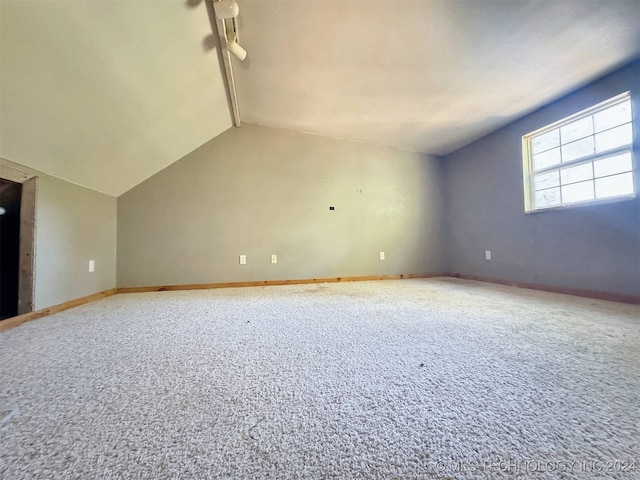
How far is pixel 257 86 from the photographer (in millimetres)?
2277

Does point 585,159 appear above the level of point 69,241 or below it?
above

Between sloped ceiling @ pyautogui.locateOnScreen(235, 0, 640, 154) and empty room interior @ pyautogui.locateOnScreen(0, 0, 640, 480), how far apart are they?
0.02 metres

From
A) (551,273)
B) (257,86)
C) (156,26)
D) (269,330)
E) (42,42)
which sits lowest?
(269,330)

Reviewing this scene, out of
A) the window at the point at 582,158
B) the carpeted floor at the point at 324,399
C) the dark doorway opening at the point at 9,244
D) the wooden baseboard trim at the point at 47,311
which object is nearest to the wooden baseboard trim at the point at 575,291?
the carpeted floor at the point at 324,399

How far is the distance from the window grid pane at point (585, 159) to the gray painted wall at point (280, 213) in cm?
122

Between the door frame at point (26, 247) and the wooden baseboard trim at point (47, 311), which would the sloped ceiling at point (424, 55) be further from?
the wooden baseboard trim at point (47, 311)

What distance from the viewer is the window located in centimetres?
192

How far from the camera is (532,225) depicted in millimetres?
2502

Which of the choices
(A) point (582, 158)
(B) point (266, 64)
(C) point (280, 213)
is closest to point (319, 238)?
(C) point (280, 213)

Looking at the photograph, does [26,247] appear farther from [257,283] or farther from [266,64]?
[266,64]

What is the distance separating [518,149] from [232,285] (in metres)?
3.55

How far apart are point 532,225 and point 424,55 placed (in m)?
2.03

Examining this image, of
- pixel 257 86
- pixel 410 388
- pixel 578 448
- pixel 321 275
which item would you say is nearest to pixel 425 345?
pixel 410 388

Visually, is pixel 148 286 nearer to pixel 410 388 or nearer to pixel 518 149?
pixel 410 388
